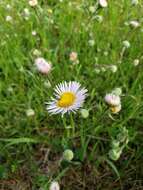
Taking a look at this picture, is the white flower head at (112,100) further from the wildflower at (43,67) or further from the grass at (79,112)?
the wildflower at (43,67)

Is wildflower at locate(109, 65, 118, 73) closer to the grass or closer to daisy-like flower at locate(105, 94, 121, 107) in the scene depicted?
the grass

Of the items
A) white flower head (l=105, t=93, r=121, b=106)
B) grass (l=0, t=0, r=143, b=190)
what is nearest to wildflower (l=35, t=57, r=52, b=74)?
grass (l=0, t=0, r=143, b=190)

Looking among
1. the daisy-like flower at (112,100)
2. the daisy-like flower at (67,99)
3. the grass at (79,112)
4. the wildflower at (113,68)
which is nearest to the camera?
the daisy-like flower at (112,100)

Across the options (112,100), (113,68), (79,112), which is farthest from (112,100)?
(113,68)

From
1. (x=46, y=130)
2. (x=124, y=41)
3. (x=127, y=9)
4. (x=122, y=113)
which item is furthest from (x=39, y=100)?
(x=127, y=9)

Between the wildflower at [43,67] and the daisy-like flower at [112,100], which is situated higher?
the wildflower at [43,67]

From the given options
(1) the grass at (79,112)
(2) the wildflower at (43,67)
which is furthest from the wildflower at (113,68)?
(2) the wildflower at (43,67)

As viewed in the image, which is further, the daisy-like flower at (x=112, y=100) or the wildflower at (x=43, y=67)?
the wildflower at (x=43, y=67)

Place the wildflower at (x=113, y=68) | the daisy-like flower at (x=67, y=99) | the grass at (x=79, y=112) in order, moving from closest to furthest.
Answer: the daisy-like flower at (x=67, y=99) < the grass at (x=79, y=112) < the wildflower at (x=113, y=68)
